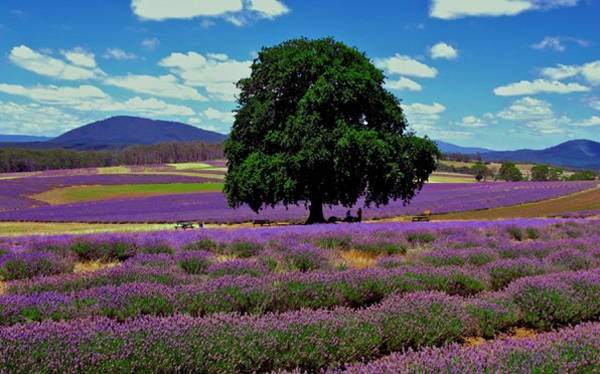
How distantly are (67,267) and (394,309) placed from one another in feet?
19.1

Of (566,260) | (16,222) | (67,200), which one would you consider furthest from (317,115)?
(67,200)

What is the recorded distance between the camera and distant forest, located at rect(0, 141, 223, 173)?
116062mm

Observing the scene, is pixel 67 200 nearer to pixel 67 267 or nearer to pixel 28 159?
pixel 67 267

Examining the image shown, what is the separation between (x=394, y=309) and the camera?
419 centimetres

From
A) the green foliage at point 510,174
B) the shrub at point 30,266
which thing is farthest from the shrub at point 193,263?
the green foliage at point 510,174

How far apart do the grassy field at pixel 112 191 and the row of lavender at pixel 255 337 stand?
48421 mm

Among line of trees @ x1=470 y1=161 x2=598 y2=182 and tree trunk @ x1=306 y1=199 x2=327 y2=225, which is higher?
line of trees @ x1=470 y1=161 x2=598 y2=182

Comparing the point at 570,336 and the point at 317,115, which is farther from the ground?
the point at 317,115

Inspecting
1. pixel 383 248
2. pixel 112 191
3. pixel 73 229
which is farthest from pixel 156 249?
pixel 112 191

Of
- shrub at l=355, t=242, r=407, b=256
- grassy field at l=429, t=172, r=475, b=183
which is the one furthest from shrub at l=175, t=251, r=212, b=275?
grassy field at l=429, t=172, r=475, b=183

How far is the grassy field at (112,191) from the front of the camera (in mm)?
49250

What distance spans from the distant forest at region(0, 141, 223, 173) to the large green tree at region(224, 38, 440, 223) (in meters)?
77.5

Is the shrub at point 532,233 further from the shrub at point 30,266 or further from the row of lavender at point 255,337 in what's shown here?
the shrub at point 30,266

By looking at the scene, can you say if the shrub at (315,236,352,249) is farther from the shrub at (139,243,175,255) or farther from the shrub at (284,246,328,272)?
the shrub at (139,243,175,255)
